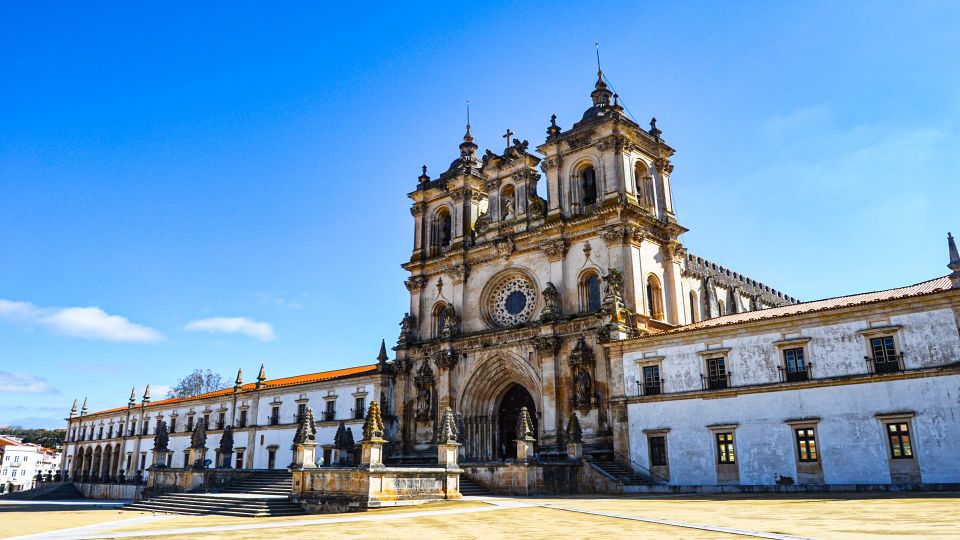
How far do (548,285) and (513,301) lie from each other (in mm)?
4233

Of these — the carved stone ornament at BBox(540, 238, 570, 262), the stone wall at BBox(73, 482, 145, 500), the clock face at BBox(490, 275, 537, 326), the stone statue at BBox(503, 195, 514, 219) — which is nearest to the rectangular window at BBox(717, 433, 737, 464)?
the carved stone ornament at BBox(540, 238, 570, 262)

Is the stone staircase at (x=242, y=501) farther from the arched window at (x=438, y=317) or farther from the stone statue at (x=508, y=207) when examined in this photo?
the stone statue at (x=508, y=207)

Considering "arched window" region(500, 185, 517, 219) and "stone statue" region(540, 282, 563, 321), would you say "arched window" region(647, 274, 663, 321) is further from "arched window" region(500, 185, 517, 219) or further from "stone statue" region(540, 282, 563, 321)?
"arched window" region(500, 185, 517, 219)

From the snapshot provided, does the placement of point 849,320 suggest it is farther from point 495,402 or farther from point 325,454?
point 325,454

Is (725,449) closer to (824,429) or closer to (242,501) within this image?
(824,429)

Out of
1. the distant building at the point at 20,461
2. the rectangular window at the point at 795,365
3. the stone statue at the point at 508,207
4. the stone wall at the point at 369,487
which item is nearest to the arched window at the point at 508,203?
the stone statue at the point at 508,207

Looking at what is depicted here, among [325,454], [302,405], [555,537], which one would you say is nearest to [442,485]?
[555,537]

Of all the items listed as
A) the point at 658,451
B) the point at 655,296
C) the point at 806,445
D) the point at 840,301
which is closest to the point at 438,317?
the point at 655,296

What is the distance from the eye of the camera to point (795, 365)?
27281 millimetres

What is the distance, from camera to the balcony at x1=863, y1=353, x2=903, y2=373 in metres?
24.8

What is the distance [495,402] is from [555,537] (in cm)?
2811

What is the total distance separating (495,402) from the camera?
4053cm

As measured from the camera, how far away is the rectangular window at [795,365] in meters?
27.0

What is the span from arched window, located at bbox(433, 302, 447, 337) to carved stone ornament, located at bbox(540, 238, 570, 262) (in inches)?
337
